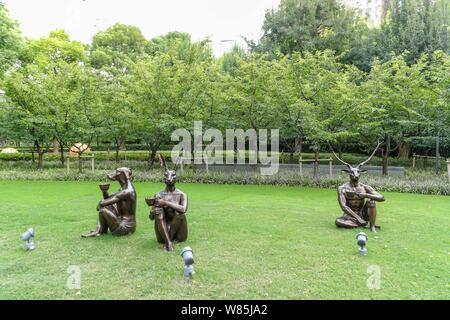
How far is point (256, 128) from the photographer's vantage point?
16141 millimetres

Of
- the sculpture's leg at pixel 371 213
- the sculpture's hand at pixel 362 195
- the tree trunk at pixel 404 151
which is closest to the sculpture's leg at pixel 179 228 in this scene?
the sculpture's hand at pixel 362 195

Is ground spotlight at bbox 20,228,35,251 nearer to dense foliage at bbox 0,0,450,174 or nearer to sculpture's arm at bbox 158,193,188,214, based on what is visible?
sculpture's arm at bbox 158,193,188,214

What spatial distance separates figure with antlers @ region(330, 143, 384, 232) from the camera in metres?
7.11

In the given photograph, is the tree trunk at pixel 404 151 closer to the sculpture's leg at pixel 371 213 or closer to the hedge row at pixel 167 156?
the hedge row at pixel 167 156

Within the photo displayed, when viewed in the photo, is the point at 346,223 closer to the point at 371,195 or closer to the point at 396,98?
the point at 371,195

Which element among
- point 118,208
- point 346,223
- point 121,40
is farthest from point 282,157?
point 121,40

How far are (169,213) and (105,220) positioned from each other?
4.57 feet

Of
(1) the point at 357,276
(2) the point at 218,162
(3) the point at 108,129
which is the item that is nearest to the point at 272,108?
(2) the point at 218,162

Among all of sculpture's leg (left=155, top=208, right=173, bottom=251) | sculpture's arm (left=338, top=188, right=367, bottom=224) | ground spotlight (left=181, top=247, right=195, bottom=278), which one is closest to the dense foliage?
sculpture's arm (left=338, top=188, right=367, bottom=224)

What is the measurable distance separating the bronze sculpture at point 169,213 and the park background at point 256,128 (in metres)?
0.35

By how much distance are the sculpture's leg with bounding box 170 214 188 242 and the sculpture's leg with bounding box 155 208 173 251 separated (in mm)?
182

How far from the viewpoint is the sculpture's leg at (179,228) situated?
6.04m
